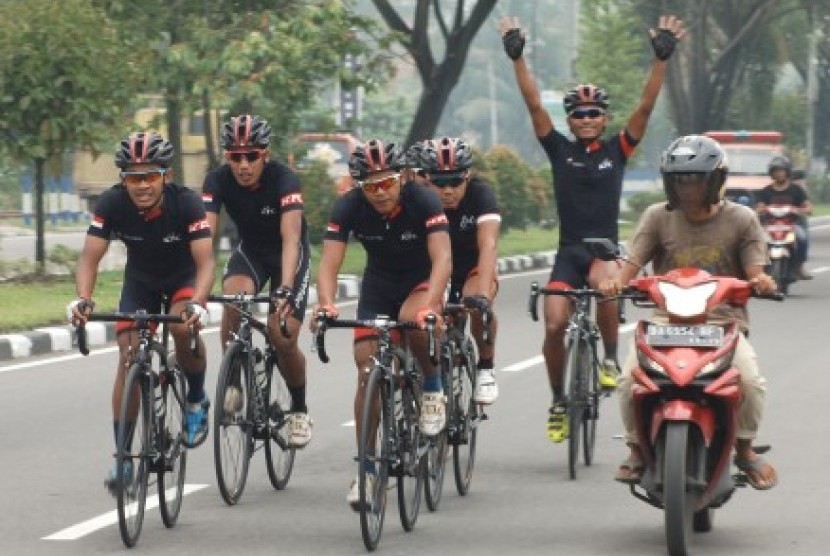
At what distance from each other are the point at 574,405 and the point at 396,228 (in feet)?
5.69

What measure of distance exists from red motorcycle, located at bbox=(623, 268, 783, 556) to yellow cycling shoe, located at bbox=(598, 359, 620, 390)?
337 cm

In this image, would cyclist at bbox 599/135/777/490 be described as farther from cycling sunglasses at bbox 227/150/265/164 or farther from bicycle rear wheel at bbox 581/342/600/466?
cycling sunglasses at bbox 227/150/265/164

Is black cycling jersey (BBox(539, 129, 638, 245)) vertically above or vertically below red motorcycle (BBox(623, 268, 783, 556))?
above

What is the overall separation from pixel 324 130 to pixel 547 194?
12.2 meters

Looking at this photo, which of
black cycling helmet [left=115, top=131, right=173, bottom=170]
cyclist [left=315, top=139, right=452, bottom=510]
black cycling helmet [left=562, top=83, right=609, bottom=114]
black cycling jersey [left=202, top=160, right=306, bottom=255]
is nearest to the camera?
cyclist [left=315, top=139, right=452, bottom=510]

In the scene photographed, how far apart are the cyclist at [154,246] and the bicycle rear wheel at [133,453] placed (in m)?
0.32

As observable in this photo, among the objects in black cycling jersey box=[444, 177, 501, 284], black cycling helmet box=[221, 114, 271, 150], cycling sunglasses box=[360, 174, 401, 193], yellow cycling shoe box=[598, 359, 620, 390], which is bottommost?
yellow cycling shoe box=[598, 359, 620, 390]

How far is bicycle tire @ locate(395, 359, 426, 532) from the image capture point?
9.26 m

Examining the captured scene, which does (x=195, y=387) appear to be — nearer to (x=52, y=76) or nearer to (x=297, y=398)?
(x=297, y=398)

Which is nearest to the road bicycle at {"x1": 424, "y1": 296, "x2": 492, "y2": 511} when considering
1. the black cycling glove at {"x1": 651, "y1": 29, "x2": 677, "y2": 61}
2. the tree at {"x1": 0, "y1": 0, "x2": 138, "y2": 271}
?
the black cycling glove at {"x1": 651, "y1": 29, "x2": 677, "y2": 61}

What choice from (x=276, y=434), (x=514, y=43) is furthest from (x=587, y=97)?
(x=276, y=434)

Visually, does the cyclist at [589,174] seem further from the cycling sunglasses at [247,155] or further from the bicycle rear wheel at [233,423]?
the bicycle rear wheel at [233,423]

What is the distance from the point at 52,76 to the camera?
24203 mm

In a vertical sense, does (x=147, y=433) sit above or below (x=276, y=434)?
above
